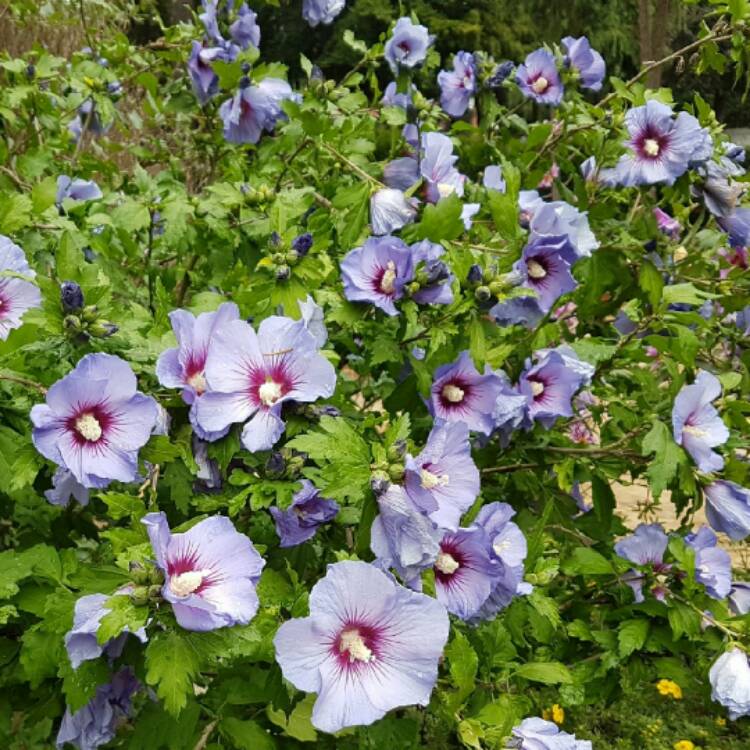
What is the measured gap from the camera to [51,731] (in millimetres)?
2467

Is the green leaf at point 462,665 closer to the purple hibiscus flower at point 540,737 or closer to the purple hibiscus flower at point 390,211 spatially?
the purple hibiscus flower at point 540,737

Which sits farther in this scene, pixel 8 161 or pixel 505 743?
pixel 8 161

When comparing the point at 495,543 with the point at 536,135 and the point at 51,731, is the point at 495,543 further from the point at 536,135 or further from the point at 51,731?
the point at 51,731

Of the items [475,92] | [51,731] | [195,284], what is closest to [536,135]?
[475,92]

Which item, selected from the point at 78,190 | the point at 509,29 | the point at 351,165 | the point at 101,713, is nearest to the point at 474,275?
the point at 351,165

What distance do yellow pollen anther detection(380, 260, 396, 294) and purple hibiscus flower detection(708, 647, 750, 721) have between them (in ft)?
3.11

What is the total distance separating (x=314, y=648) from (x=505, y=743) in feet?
1.08

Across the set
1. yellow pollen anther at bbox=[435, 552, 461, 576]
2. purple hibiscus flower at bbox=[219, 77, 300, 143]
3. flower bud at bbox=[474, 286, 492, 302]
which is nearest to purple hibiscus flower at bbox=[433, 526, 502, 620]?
yellow pollen anther at bbox=[435, 552, 461, 576]

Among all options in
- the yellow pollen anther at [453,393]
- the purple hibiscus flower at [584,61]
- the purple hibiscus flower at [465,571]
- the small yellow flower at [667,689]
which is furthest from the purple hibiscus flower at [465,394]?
the small yellow flower at [667,689]

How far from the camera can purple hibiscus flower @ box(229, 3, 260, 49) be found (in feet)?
7.34

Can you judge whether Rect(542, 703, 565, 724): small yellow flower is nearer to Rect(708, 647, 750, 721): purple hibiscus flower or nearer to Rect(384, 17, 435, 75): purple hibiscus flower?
Rect(708, 647, 750, 721): purple hibiscus flower

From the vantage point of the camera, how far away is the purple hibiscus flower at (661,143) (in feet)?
6.36

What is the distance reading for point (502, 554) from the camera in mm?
1389

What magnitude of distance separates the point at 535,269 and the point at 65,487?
2.89 ft
